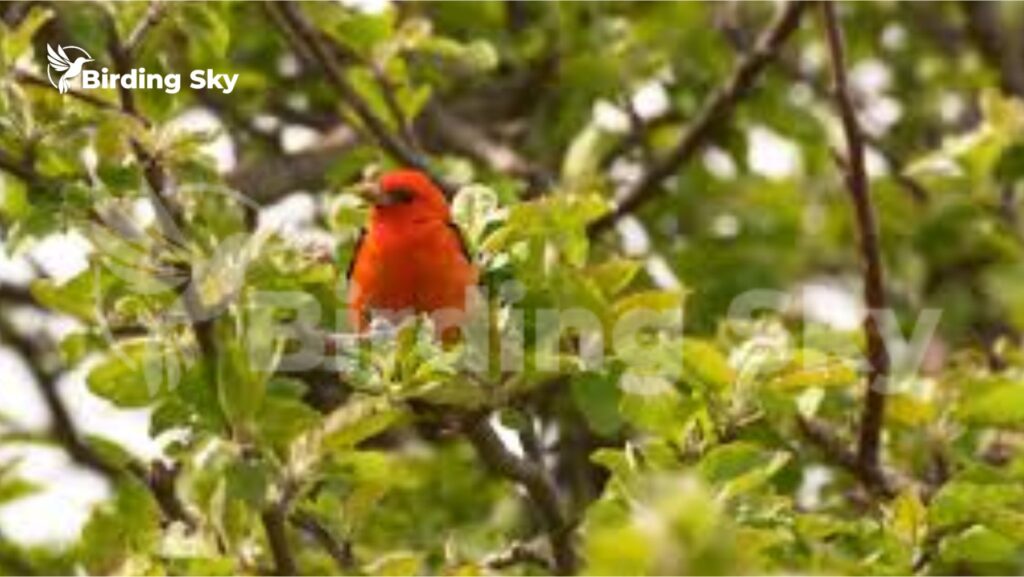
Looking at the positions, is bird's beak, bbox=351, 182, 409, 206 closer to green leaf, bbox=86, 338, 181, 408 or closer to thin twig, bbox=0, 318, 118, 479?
green leaf, bbox=86, 338, 181, 408

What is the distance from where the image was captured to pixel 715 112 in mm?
4750

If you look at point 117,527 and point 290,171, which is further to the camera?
point 290,171

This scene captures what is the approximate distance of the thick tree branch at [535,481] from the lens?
307cm

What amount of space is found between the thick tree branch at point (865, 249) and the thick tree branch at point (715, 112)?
16.0 inches

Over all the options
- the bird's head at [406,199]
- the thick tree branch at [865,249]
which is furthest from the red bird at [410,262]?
the thick tree branch at [865,249]

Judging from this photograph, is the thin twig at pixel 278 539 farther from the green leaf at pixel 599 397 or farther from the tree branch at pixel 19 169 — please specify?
the tree branch at pixel 19 169

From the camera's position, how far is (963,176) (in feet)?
16.5

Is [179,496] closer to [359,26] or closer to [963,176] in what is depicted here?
[359,26]

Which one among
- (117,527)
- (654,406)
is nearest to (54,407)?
(117,527)

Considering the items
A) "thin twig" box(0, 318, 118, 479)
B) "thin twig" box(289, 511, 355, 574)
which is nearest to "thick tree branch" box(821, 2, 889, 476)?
"thin twig" box(289, 511, 355, 574)

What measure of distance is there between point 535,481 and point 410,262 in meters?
0.42

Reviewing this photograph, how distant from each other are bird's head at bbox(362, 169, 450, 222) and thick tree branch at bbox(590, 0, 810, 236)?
0.83m

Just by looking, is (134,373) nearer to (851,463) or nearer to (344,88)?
(344,88)

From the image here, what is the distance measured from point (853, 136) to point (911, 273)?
1.95 metres
